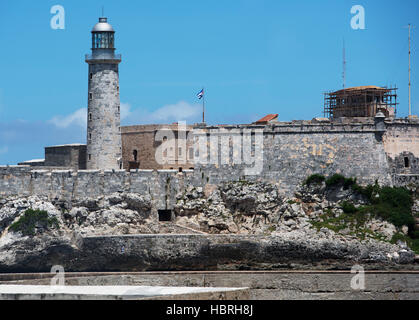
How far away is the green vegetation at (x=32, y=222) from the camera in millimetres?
52031

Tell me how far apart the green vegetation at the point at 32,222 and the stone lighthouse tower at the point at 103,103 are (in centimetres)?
430

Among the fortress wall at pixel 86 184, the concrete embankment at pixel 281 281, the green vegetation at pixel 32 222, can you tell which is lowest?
the concrete embankment at pixel 281 281

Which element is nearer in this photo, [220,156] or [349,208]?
[349,208]

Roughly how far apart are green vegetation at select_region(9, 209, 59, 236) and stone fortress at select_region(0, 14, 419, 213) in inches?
60.9

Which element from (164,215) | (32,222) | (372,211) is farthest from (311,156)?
(32,222)

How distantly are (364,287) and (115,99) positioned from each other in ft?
53.9

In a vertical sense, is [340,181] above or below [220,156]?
below

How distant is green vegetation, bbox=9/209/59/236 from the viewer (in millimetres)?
52031

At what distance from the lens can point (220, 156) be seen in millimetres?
54625

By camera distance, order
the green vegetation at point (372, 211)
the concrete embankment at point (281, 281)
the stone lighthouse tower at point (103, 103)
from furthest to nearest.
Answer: the stone lighthouse tower at point (103, 103)
the green vegetation at point (372, 211)
the concrete embankment at point (281, 281)

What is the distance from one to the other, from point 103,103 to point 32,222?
7557mm
